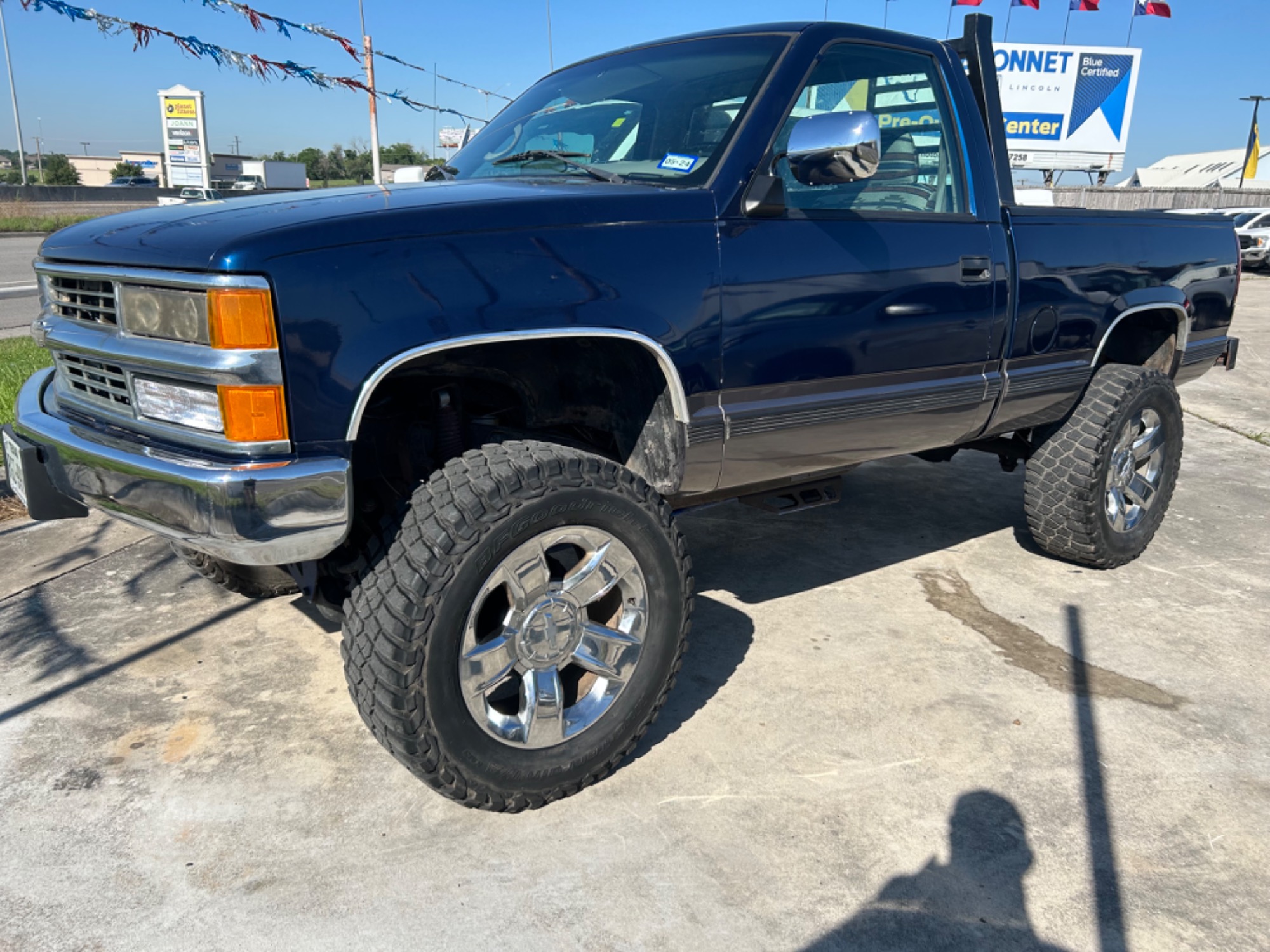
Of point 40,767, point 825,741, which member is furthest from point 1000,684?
point 40,767

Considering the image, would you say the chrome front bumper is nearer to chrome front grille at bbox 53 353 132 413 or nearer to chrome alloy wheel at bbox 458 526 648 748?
chrome front grille at bbox 53 353 132 413

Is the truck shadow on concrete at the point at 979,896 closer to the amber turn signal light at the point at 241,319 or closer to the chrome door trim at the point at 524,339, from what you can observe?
the chrome door trim at the point at 524,339

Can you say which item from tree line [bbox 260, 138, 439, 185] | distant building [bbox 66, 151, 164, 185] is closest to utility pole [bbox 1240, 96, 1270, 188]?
tree line [bbox 260, 138, 439, 185]

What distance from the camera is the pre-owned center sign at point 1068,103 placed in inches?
1313

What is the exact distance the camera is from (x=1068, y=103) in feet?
112

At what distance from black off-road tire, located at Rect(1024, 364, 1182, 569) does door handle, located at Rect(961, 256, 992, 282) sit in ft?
3.49

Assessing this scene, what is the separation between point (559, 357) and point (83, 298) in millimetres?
1266

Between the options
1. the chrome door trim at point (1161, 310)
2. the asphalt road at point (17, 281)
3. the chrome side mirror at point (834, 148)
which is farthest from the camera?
the asphalt road at point (17, 281)

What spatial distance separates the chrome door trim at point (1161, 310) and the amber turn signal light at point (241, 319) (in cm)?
327

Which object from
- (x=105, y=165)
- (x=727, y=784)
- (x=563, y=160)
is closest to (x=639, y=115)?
(x=563, y=160)

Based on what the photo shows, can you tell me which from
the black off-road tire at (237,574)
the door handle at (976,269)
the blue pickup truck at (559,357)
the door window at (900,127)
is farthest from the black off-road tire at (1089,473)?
the black off-road tire at (237,574)

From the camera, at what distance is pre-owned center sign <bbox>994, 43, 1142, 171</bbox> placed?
33344 mm

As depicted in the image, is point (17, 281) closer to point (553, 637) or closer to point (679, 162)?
point (679, 162)

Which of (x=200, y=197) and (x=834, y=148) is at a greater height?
(x=834, y=148)
